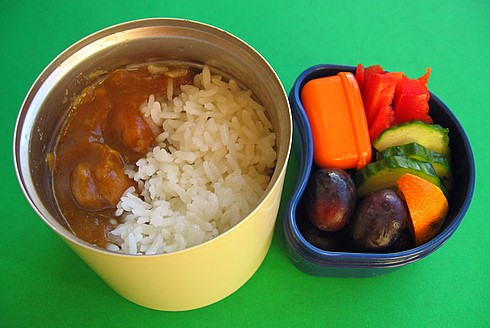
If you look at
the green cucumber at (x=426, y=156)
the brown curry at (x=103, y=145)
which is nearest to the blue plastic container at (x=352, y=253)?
the green cucumber at (x=426, y=156)

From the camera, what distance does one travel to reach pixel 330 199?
128 cm

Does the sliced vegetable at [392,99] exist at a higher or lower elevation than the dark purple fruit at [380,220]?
higher

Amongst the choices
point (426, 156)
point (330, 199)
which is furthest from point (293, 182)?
point (426, 156)

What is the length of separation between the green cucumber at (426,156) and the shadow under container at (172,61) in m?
0.30

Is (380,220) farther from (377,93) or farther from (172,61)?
(172,61)

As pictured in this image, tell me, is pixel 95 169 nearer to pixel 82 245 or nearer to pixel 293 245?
pixel 82 245

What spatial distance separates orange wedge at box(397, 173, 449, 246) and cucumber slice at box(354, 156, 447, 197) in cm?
3

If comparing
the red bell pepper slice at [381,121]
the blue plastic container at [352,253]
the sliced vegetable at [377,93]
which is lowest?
the blue plastic container at [352,253]

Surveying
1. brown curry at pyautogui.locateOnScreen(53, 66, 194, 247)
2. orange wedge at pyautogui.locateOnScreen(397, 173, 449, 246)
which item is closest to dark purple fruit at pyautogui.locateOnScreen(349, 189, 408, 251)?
orange wedge at pyautogui.locateOnScreen(397, 173, 449, 246)

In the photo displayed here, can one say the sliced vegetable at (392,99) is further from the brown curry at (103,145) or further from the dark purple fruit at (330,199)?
the brown curry at (103,145)

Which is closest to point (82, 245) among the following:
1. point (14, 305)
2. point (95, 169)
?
point (95, 169)

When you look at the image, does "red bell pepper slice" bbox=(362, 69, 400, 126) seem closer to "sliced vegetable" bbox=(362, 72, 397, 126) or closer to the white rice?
"sliced vegetable" bbox=(362, 72, 397, 126)

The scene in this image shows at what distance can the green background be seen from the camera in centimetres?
138

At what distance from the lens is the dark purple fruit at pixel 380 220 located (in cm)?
124
